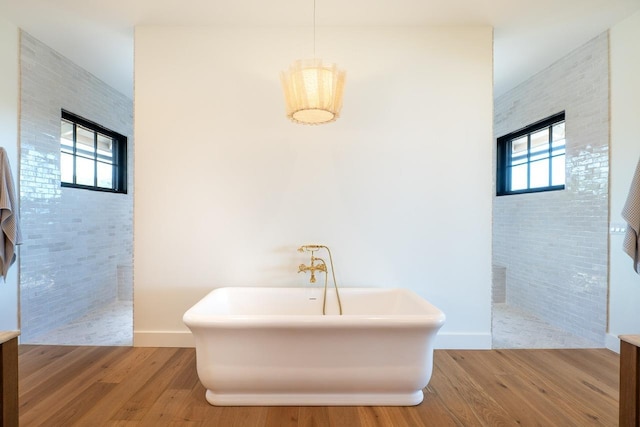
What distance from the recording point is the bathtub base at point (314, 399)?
1.83 metres

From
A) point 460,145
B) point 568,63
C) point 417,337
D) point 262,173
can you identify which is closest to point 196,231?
point 262,173

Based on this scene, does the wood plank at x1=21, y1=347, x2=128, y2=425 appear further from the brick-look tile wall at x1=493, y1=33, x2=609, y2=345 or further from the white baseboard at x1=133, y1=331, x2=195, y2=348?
the brick-look tile wall at x1=493, y1=33, x2=609, y2=345

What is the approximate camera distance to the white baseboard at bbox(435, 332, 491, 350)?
260 centimetres

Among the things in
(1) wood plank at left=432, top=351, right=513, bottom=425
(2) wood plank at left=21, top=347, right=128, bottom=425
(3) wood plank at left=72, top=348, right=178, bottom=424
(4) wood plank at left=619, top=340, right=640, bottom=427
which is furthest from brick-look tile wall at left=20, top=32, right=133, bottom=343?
(4) wood plank at left=619, top=340, right=640, bottom=427

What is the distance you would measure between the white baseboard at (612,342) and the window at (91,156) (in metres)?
5.28

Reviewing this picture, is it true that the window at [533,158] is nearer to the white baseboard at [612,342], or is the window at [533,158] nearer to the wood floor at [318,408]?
the white baseboard at [612,342]

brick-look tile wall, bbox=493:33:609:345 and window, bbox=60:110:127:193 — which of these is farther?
window, bbox=60:110:127:193

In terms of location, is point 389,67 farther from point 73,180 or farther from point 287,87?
point 73,180

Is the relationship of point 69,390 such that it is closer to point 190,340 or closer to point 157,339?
point 157,339

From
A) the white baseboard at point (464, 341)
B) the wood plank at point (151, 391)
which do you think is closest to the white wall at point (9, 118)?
the wood plank at point (151, 391)

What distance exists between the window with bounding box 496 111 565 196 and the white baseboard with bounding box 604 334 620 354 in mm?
1423

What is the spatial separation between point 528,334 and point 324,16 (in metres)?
Result: 3.43

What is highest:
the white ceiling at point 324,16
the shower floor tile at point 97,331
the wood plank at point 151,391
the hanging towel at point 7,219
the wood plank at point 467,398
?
the white ceiling at point 324,16

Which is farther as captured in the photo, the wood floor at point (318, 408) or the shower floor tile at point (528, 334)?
the shower floor tile at point (528, 334)
